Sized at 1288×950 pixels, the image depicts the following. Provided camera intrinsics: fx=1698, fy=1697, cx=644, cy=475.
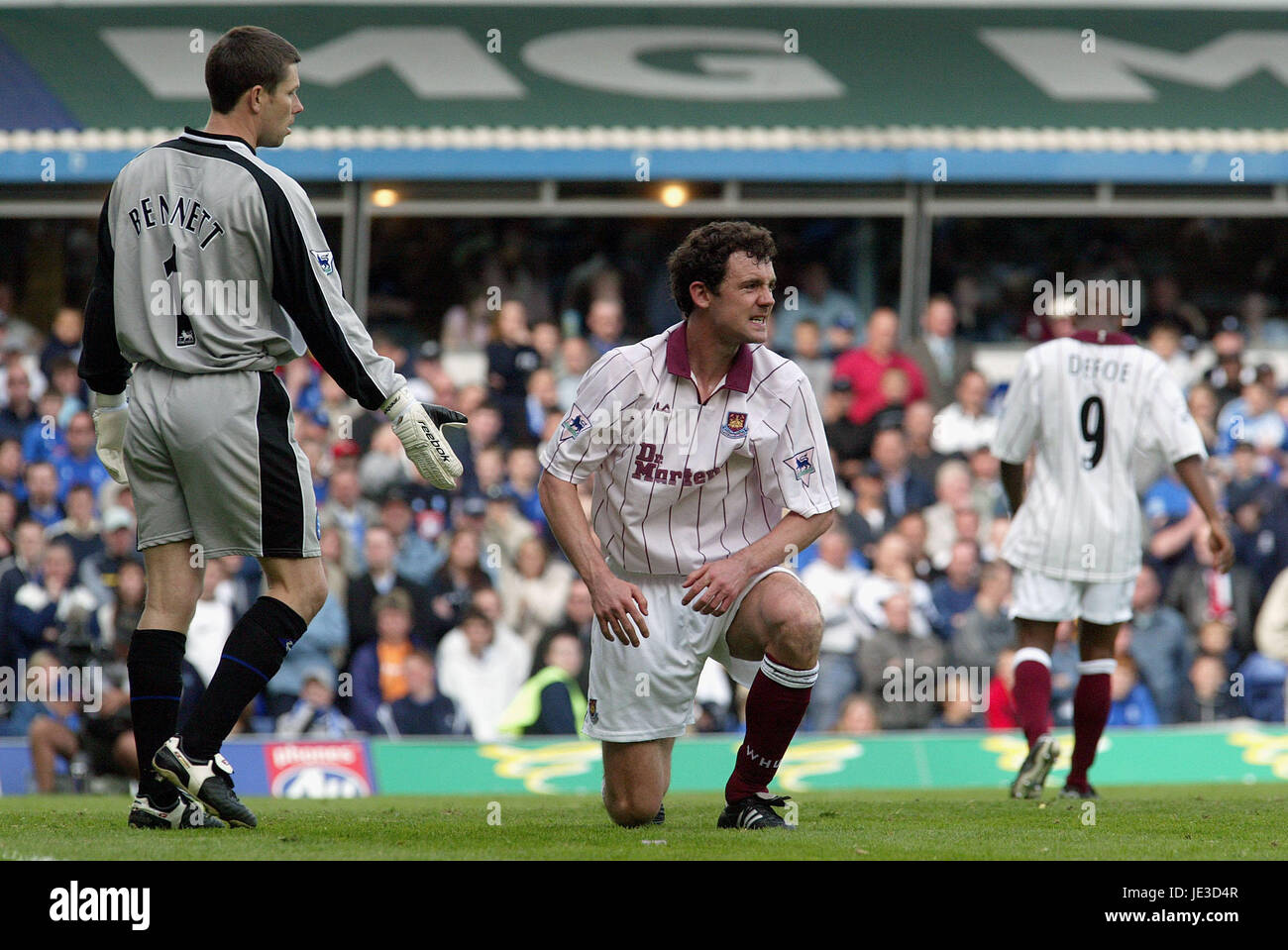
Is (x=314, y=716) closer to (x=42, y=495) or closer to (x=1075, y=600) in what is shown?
(x=42, y=495)

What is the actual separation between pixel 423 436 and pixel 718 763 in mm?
6006

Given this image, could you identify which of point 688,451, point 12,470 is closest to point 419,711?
point 12,470

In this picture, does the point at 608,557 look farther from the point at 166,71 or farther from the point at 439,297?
the point at 166,71

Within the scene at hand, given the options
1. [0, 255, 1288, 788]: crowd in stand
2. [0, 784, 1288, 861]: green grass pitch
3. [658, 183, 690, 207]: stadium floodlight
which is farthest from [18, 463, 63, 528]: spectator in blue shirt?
[0, 784, 1288, 861]: green grass pitch

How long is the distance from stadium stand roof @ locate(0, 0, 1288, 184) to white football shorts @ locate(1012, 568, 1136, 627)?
361 inches

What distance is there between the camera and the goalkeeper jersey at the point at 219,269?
531cm

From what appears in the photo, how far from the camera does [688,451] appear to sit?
5980 millimetres

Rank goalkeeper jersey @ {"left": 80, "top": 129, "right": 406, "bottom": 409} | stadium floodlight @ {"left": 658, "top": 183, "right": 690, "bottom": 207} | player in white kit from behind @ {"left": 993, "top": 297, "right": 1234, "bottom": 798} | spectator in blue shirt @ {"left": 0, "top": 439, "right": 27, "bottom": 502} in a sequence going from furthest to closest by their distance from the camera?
1. stadium floodlight @ {"left": 658, "top": 183, "right": 690, "bottom": 207}
2. spectator in blue shirt @ {"left": 0, "top": 439, "right": 27, "bottom": 502}
3. player in white kit from behind @ {"left": 993, "top": 297, "right": 1234, "bottom": 798}
4. goalkeeper jersey @ {"left": 80, "top": 129, "right": 406, "bottom": 409}

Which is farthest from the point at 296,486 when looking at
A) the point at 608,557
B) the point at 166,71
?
the point at 166,71

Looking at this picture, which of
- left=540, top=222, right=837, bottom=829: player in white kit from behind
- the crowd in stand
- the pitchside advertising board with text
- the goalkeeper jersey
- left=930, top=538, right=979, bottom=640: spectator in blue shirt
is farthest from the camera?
left=930, top=538, right=979, bottom=640: spectator in blue shirt

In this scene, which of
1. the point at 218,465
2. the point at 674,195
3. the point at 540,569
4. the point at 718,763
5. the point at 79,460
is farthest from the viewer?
the point at 674,195

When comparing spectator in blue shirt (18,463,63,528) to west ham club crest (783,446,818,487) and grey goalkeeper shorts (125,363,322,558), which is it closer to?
grey goalkeeper shorts (125,363,322,558)

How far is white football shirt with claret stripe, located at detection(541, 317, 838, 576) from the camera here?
591cm
